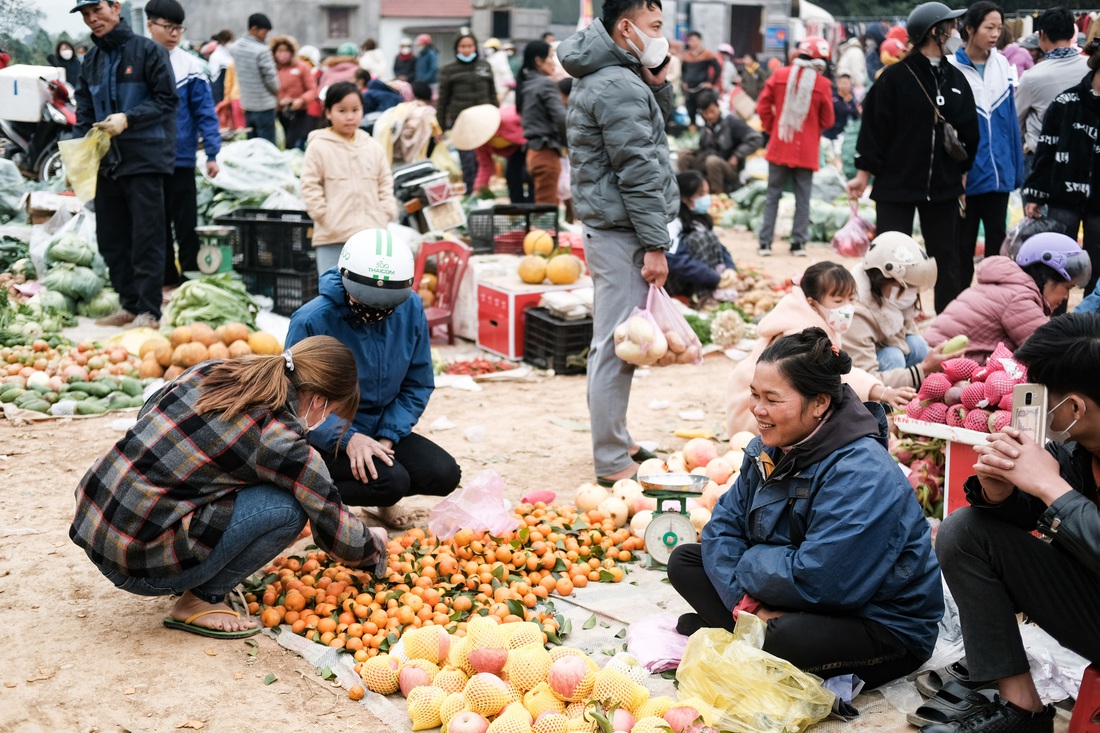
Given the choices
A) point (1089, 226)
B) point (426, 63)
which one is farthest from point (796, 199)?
point (426, 63)

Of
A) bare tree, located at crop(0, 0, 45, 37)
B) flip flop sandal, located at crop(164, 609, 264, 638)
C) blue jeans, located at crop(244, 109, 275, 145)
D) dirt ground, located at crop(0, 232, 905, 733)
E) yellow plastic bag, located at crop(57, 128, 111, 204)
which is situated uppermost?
bare tree, located at crop(0, 0, 45, 37)

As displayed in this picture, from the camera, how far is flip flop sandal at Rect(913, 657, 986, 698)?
10.6 ft

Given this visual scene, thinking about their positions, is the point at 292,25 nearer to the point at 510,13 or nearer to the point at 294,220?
the point at 510,13

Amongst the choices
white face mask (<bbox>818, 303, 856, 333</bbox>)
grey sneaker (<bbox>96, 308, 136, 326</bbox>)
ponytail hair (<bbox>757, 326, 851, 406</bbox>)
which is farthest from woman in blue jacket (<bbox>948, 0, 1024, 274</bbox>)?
grey sneaker (<bbox>96, 308, 136, 326</bbox>)

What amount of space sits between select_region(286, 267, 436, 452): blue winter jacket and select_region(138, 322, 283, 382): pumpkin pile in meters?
2.48

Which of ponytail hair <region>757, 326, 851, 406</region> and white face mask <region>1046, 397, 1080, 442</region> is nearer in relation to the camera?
white face mask <region>1046, 397, 1080, 442</region>

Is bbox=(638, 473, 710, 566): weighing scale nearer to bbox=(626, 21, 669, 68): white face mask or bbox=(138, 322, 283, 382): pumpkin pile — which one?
bbox=(626, 21, 669, 68): white face mask

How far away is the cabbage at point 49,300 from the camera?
8.12m

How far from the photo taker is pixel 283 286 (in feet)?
28.3

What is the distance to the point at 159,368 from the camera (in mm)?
6945

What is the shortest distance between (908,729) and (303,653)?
1.90m

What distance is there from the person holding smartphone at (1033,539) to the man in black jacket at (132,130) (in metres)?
6.34

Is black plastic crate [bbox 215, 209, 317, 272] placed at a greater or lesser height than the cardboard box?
greater

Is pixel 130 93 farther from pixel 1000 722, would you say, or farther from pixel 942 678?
pixel 1000 722
